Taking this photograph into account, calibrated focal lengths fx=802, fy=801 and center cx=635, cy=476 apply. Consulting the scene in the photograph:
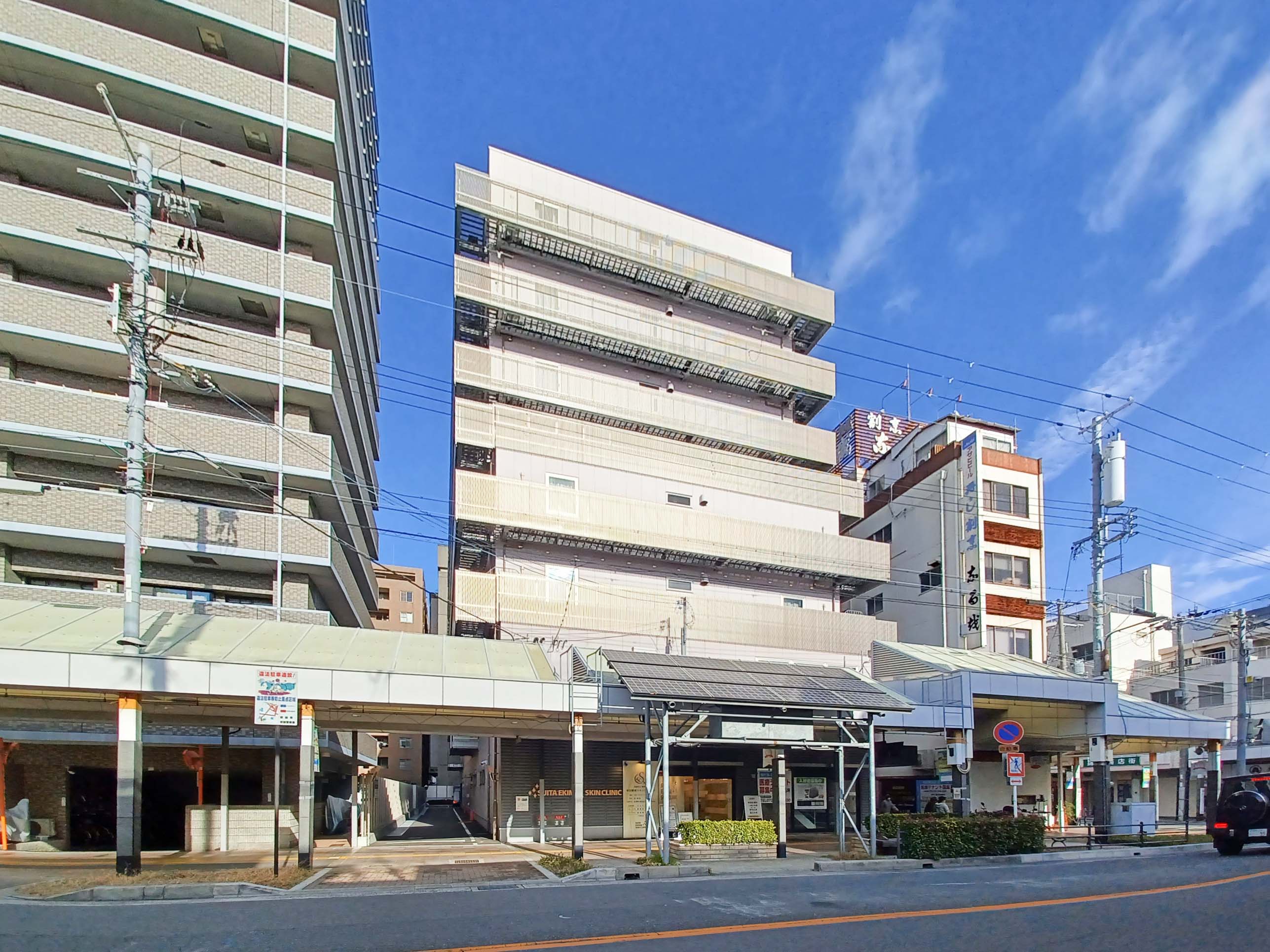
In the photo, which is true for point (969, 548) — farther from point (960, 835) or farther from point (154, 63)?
point (154, 63)

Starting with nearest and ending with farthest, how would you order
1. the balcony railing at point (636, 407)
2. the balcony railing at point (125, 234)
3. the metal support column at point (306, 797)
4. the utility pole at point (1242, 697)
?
the metal support column at point (306, 797)
the balcony railing at point (125, 234)
the utility pole at point (1242, 697)
the balcony railing at point (636, 407)

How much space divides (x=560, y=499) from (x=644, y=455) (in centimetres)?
489

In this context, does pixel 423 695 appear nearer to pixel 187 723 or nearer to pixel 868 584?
pixel 187 723

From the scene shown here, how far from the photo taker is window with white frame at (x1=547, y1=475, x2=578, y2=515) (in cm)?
3191

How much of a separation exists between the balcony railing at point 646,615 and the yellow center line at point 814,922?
1985cm

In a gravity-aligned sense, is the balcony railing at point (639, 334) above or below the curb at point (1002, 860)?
above

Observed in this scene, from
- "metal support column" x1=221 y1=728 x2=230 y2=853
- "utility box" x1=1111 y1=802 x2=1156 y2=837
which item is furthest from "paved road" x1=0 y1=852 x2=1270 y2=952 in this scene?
"utility box" x1=1111 y1=802 x2=1156 y2=837

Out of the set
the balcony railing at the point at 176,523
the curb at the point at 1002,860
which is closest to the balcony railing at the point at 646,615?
the balcony railing at the point at 176,523

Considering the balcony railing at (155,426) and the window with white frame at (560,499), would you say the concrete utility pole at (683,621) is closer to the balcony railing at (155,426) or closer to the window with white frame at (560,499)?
the window with white frame at (560,499)

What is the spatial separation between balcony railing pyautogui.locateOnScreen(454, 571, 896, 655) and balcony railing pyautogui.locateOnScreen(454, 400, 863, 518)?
5217 mm

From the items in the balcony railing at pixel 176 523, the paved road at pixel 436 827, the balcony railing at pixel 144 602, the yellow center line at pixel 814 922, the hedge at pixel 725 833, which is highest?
the balcony railing at pixel 176 523

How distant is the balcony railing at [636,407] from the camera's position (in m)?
33.2

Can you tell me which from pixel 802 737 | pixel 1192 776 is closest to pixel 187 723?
pixel 802 737

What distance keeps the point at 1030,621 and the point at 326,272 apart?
38359 millimetres
